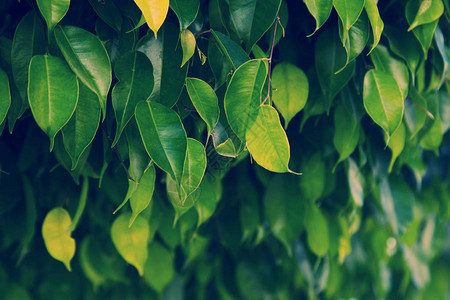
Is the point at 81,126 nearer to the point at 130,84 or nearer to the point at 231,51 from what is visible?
the point at 130,84

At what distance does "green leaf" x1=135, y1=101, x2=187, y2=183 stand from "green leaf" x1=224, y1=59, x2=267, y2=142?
0.06m

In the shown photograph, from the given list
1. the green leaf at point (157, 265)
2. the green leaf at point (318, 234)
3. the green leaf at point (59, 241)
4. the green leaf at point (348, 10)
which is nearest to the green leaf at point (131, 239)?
the green leaf at point (59, 241)

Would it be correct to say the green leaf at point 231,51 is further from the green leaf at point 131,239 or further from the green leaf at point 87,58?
the green leaf at point 131,239

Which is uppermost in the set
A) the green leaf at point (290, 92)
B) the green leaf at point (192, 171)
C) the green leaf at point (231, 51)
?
the green leaf at point (231, 51)

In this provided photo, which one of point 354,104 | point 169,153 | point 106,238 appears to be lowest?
point 106,238

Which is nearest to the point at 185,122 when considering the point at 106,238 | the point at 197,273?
the point at 106,238

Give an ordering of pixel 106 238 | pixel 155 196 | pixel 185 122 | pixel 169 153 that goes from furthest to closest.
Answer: pixel 106 238 < pixel 155 196 < pixel 185 122 < pixel 169 153

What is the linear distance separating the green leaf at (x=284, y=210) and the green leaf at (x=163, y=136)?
38 centimetres

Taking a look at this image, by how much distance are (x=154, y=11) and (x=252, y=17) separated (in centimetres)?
13

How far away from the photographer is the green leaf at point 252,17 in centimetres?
58

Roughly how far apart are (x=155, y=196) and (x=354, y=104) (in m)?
0.38

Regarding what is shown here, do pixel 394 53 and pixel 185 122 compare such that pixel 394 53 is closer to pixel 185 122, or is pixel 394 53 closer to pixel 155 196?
pixel 185 122

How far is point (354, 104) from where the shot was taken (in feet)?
2.52

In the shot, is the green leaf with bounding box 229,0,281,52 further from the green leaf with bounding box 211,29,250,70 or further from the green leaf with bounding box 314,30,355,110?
the green leaf with bounding box 314,30,355,110
